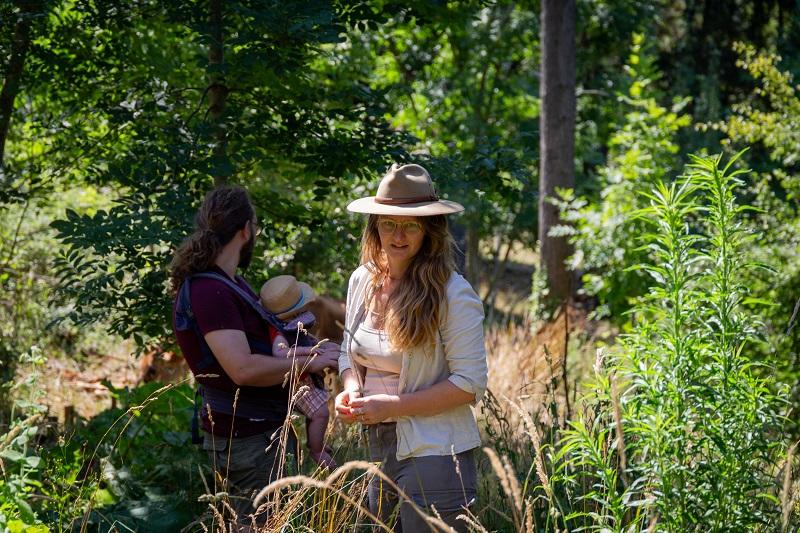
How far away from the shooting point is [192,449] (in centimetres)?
539

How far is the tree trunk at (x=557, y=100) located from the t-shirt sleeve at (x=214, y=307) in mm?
7480

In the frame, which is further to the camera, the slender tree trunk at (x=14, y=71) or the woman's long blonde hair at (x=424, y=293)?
the slender tree trunk at (x=14, y=71)

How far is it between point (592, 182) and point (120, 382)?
8.66 meters

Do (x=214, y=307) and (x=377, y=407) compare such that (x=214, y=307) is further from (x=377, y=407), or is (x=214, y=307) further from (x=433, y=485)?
(x=433, y=485)

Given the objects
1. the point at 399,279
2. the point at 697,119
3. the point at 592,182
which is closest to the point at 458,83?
the point at 592,182

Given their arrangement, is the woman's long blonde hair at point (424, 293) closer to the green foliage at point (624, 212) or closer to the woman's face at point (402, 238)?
A: the woman's face at point (402, 238)

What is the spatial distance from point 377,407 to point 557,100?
27.2 ft

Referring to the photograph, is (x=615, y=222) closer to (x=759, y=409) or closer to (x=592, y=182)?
(x=592, y=182)

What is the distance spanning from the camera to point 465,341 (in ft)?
10.4

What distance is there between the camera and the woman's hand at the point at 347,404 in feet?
10.4

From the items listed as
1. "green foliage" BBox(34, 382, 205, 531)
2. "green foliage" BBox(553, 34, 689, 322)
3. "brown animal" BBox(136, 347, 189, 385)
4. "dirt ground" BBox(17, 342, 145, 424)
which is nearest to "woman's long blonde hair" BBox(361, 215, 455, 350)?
"green foliage" BBox(34, 382, 205, 531)

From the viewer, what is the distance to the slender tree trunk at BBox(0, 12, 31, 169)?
5.56 m

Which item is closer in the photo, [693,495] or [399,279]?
[693,495]

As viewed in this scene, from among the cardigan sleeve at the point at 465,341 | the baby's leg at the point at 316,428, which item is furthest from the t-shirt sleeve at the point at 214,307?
the cardigan sleeve at the point at 465,341
